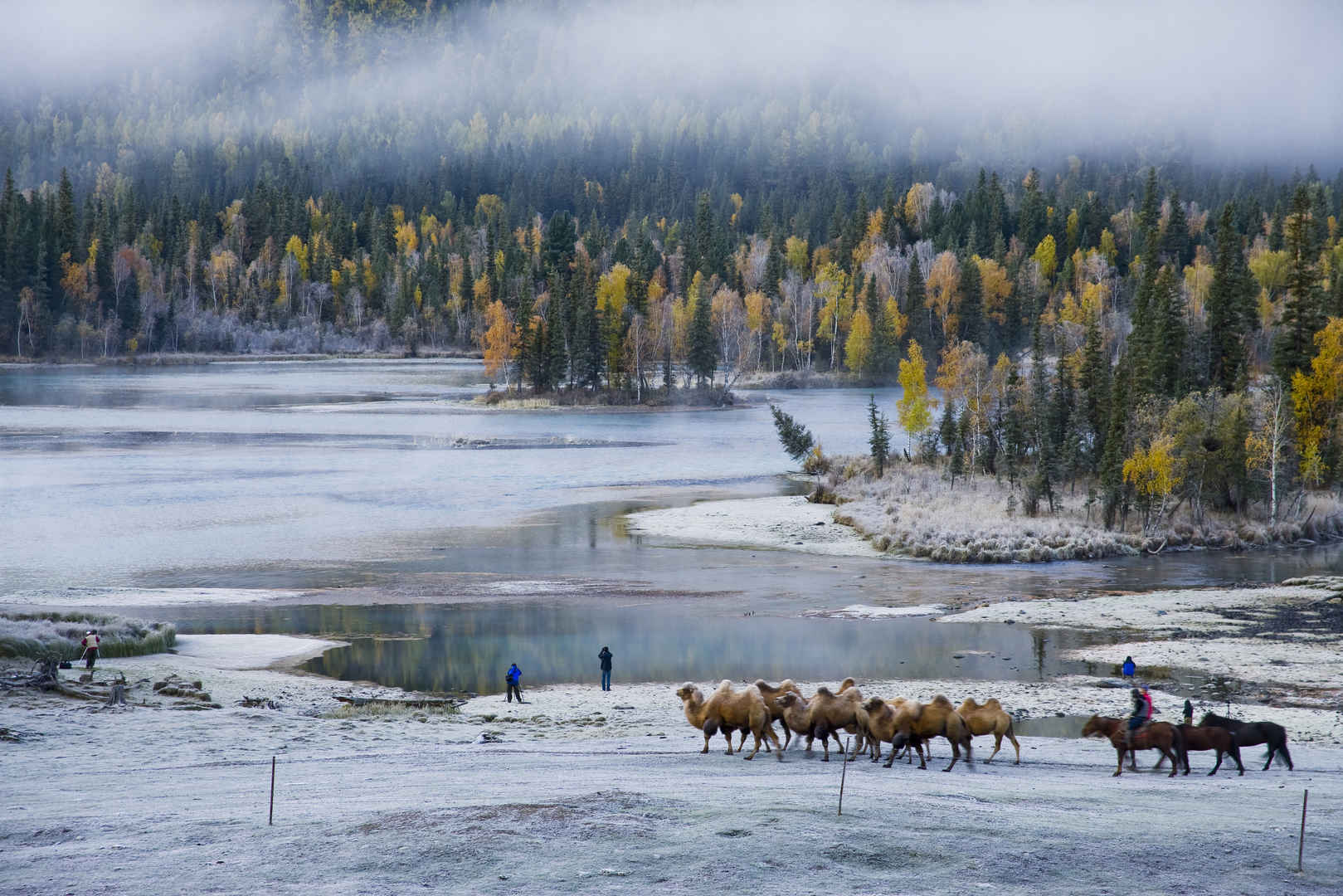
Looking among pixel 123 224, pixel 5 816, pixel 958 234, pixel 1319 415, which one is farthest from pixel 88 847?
pixel 123 224

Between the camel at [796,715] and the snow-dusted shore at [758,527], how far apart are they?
27.1m

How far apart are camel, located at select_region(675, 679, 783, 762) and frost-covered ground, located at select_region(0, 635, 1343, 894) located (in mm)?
362

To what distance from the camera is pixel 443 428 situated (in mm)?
85750

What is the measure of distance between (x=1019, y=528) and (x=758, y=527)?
9.70 metres

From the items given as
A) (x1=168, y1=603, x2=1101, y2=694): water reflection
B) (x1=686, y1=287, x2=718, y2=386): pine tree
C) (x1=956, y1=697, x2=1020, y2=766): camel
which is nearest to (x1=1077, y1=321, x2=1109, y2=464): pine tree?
(x1=168, y1=603, x2=1101, y2=694): water reflection

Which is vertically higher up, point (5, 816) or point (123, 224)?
point (123, 224)

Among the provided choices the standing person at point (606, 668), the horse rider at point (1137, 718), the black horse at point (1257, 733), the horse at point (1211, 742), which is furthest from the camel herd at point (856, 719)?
the standing person at point (606, 668)

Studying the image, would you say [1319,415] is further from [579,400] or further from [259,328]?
[259,328]

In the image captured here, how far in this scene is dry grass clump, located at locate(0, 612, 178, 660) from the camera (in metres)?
22.7

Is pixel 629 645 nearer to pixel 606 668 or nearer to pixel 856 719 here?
pixel 606 668

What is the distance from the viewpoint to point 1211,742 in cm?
1419

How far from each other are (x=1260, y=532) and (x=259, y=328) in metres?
155

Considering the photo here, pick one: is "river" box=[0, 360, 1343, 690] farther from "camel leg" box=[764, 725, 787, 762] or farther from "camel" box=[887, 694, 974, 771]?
"camel" box=[887, 694, 974, 771]

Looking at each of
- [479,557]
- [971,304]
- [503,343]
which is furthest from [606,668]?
[971,304]
